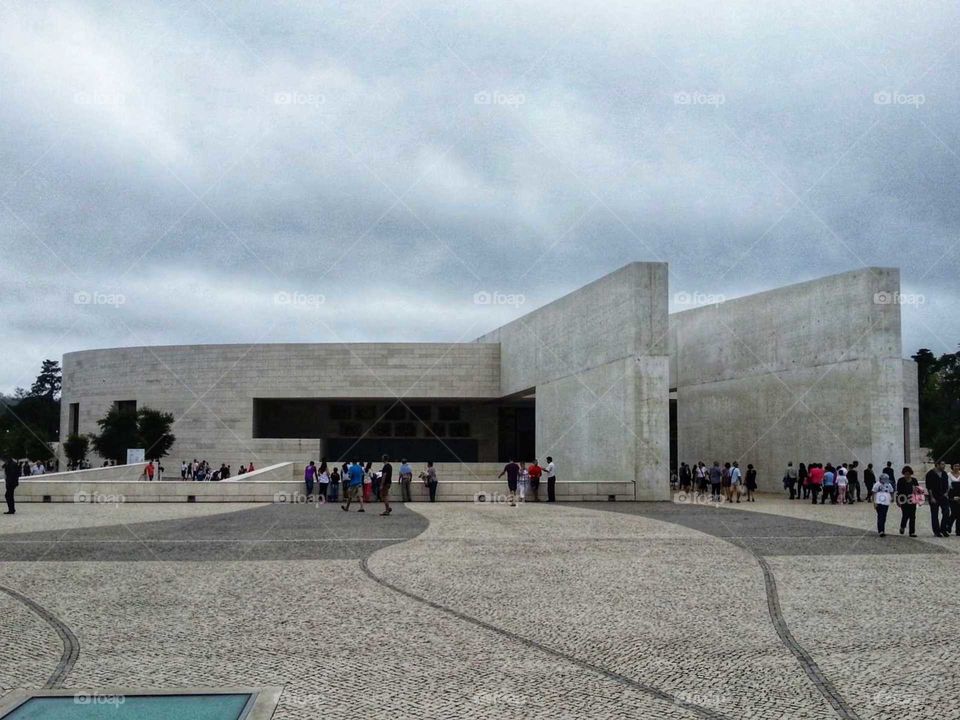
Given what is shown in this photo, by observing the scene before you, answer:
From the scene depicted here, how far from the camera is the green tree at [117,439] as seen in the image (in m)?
39.6

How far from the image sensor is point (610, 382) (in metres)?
26.7

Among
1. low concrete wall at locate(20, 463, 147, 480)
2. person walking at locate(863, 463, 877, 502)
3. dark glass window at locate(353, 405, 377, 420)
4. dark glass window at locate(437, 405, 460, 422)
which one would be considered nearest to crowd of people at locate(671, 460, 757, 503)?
person walking at locate(863, 463, 877, 502)

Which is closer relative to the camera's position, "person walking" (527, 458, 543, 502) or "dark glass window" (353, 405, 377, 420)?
"person walking" (527, 458, 543, 502)

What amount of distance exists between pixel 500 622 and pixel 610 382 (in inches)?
794

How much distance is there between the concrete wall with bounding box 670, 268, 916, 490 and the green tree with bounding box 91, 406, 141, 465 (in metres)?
25.1

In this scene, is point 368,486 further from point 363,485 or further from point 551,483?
point 551,483

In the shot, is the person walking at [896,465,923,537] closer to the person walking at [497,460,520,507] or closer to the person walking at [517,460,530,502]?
the person walking at [497,460,520,507]

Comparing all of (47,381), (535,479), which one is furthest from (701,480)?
(47,381)

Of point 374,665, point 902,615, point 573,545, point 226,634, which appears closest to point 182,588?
point 226,634

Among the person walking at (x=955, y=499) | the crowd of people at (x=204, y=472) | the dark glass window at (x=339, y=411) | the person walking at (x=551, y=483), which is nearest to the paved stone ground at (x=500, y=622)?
the person walking at (x=955, y=499)

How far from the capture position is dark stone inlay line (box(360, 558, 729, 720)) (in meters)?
4.76

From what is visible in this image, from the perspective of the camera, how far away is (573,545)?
12.5m

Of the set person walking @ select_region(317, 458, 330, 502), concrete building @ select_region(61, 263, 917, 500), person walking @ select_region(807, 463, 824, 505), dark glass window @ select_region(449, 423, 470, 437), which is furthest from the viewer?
dark glass window @ select_region(449, 423, 470, 437)

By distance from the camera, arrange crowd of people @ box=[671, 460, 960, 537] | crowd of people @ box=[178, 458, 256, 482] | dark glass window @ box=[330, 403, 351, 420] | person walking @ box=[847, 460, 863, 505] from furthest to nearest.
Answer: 1. dark glass window @ box=[330, 403, 351, 420]
2. crowd of people @ box=[178, 458, 256, 482]
3. person walking @ box=[847, 460, 863, 505]
4. crowd of people @ box=[671, 460, 960, 537]
